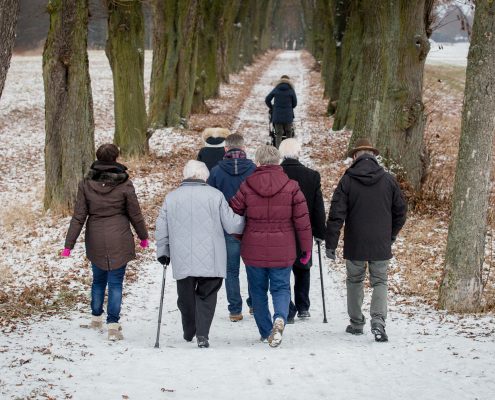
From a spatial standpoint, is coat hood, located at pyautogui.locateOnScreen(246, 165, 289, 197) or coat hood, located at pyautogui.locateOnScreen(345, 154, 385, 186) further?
coat hood, located at pyautogui.locateOnScreen(345, 154, 385, 186)

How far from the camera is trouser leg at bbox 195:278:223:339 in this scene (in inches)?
276

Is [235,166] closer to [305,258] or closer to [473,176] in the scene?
[305,258]

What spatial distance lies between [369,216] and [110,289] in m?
2.71

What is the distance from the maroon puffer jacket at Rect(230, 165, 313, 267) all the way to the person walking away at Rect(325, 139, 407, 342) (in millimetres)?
410

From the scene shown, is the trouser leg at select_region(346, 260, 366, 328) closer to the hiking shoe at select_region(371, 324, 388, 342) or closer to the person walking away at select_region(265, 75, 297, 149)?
the hiking shoe at select_region(371, 324, 388, 342)

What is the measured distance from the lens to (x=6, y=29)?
618cm

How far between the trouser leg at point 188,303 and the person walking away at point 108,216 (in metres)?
0.65

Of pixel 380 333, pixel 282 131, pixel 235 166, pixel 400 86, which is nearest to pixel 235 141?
pixel 235 166

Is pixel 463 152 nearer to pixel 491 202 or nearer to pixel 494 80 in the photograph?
pixel 494 80

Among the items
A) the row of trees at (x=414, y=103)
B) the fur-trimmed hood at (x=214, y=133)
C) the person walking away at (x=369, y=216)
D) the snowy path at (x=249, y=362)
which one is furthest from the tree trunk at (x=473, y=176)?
the fur-trimmed hood at (x=214, y=133)

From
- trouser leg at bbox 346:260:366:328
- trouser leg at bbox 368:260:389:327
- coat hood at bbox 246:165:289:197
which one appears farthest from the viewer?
trouser leg at bbox 346:260:366:328

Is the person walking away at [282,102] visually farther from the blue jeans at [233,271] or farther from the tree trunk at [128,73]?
the blue jeans at [233,271]

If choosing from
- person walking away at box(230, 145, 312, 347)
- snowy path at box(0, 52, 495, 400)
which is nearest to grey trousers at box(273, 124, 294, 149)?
snowy path at box(0, 52, 495, 400)

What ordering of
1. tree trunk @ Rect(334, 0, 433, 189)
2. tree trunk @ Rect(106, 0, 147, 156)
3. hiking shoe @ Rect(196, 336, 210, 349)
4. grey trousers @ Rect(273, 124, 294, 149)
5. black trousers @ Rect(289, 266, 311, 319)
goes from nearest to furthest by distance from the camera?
hiking shoe @ Rect(196, 336, 210, 349) < black trousers @ Rect(289, 266, 311, 319) < tree trunk @ Rect(334, 0, 433, 189) < grey trousers @ Rect(273, 124, 294, 149) < tree trunk @ Rect(106, 0, 147, 156)
